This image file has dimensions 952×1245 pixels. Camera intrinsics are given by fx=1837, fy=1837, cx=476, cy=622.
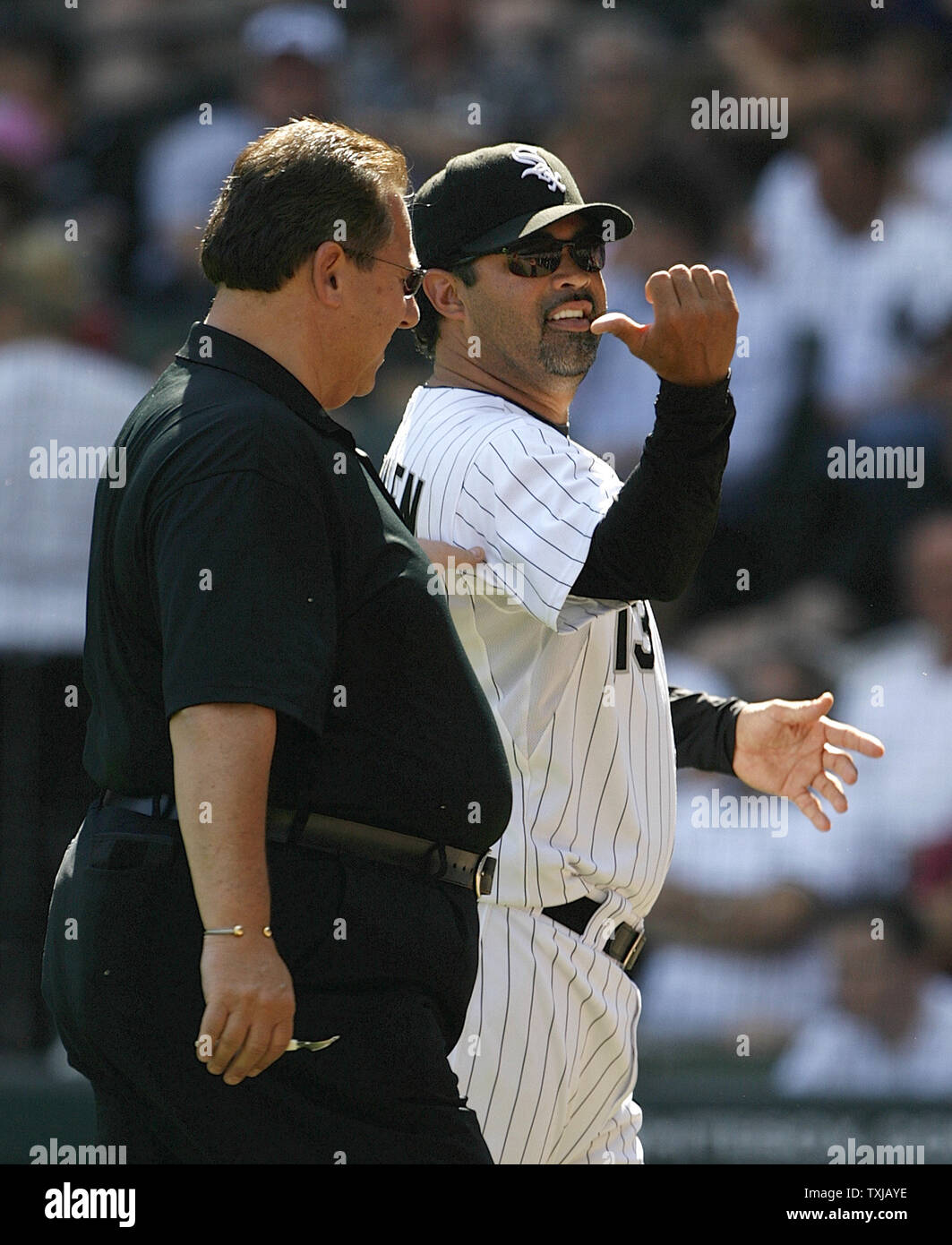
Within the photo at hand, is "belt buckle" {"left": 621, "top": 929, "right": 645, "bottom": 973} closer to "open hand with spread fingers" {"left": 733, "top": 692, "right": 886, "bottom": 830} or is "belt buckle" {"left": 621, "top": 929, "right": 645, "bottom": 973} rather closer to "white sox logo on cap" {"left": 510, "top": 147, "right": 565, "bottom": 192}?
"open hand with spread fingers" {"left": 733, "top": 692, "right": 886, "bottom": 830}

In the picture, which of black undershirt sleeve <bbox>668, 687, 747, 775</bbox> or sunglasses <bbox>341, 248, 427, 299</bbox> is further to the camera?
black undershirt sleeve <bbox>668, 687, 747, 775</bbox>

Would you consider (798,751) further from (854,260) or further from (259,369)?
(854,260)

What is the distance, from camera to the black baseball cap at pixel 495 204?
9.93 feet

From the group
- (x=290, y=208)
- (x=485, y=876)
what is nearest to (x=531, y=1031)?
(x=485, y=876)

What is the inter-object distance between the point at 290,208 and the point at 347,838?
2.58 feet

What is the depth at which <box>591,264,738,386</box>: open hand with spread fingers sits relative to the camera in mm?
2477

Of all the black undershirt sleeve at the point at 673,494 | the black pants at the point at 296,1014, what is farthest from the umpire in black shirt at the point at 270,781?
the black undershirt sleeve at the point at 673,494

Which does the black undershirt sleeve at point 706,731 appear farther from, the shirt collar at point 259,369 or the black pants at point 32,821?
the black pants at point 32,821

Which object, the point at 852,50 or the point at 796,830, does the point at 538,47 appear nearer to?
the point at 852,50

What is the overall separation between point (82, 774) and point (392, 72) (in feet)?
8.48

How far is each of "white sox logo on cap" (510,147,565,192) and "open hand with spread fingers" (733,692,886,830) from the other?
957 millimetres

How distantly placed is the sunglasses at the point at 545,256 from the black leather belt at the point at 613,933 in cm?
104

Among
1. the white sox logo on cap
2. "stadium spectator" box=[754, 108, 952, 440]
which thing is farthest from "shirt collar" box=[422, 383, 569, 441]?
"stadium spectator" box=[754, 108, 952, 440]

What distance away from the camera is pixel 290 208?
2.29 m
